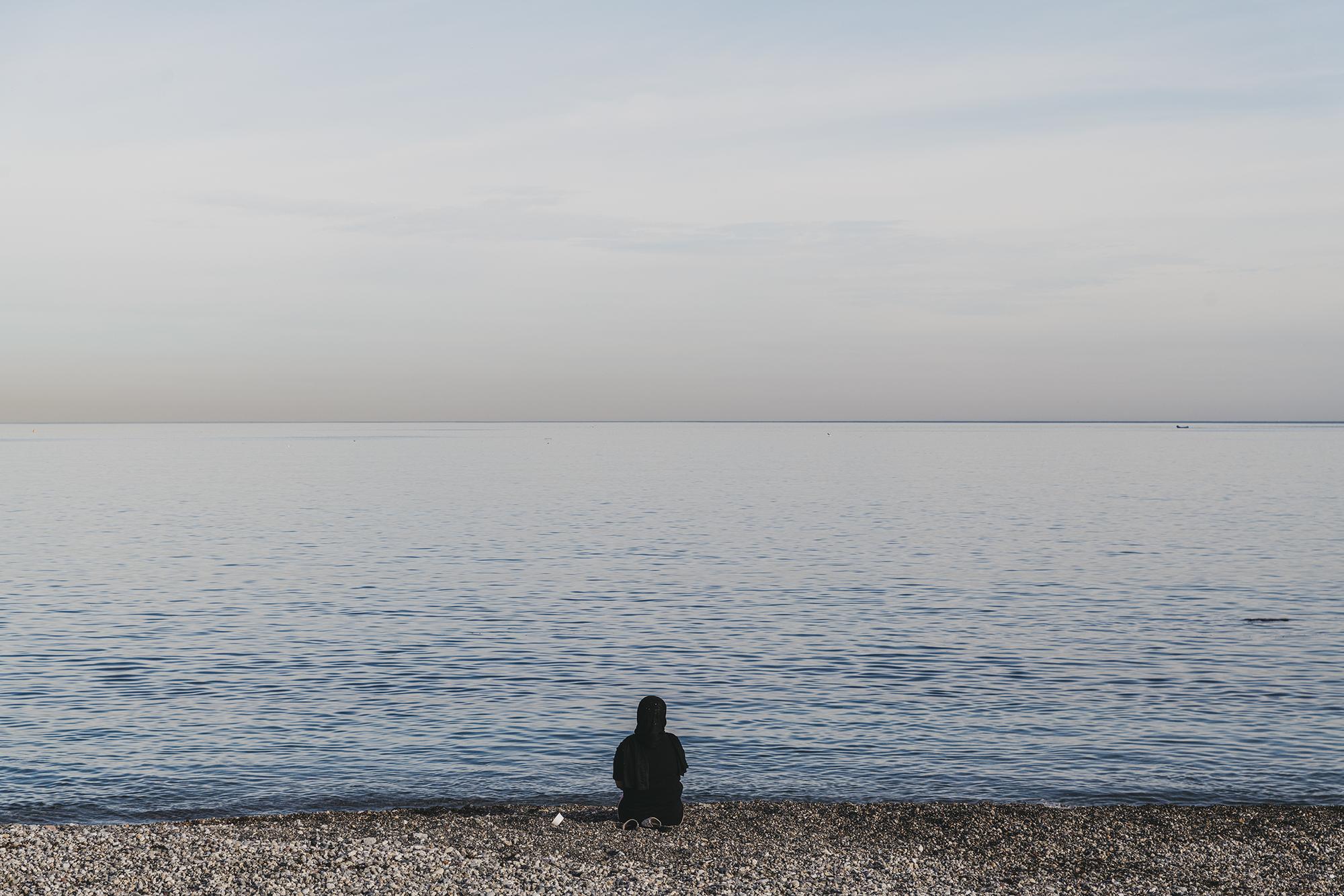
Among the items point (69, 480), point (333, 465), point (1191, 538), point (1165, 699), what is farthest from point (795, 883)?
point (333, 465)

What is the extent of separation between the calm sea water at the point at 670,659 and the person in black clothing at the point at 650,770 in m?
3.53

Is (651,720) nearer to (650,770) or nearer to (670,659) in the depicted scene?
(650,770)

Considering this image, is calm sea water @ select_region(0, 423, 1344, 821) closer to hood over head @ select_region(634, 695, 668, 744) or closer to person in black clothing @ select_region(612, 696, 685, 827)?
person in black clothing @ select_region(612, 696, 685, 827)

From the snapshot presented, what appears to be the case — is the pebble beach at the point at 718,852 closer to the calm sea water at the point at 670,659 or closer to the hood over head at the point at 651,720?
the hood over head at the point at 651,720

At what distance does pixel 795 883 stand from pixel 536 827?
4.67 m

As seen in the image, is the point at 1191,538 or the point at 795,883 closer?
the point at 795,883

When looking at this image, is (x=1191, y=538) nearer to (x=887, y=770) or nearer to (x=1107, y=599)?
(x=1107, y=599)

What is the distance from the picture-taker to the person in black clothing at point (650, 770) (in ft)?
58.8

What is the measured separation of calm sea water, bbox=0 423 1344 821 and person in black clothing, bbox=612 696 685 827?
3526 millimetres

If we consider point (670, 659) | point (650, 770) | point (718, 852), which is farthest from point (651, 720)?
point (670, 659)

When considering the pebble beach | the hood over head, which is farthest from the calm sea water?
the hood over head

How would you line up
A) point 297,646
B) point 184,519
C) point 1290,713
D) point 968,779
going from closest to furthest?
point 968,779
point 1290,713
point 297,646
point 184,519

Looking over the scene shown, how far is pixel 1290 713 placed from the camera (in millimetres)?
28281

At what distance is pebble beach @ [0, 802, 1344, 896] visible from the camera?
15.6 m
